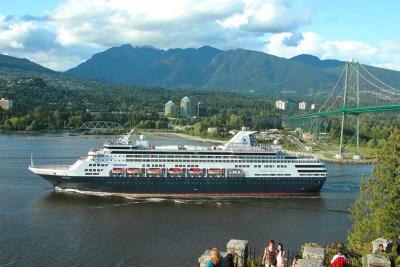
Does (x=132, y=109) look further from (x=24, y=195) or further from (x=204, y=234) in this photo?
(x=204, y=234)

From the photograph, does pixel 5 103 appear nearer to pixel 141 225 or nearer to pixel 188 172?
pixel 188 172

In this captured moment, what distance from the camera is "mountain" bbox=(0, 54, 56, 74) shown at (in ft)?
523

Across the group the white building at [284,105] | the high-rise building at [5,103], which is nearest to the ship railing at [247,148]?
the high-rise building at [5,103]

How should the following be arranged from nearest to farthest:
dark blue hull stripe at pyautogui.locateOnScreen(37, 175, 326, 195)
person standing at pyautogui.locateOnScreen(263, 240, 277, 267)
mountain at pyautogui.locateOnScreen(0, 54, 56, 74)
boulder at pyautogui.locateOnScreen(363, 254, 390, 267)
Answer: boulder at pyautogui.locateOnScreen(363, 254, 390, 267) → person standing at pyautogui.locateOnScreen(263, 240, 277, 267) → dark blue hull stripe at pyautogui.locateOnScreen(37, 175, 326, 195) → mountain at pyautogui.locateOnScreen(0, 54, 56, 74)

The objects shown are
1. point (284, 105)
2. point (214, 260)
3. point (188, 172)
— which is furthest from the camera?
point (284, 105)

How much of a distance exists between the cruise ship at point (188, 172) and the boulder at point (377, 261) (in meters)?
17.1

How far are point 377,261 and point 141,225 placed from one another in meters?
12.5

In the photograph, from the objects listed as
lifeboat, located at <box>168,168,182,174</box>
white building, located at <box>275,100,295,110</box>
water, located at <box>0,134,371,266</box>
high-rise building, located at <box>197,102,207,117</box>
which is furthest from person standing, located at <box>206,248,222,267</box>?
white building, located at <box>275,100,295,110</box>

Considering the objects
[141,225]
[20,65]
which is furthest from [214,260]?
[20,65]

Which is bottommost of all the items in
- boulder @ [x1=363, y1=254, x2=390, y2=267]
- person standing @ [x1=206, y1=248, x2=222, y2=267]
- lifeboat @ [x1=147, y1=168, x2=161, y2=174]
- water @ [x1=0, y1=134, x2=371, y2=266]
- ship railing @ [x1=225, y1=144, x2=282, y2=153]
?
water @ [x1=0, y1=134, x2=371, y2=266]

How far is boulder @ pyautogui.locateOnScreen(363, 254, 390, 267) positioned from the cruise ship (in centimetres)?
1709

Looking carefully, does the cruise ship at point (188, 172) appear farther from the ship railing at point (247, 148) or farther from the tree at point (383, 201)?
the tree at point (383, 201)

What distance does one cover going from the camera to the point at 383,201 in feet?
34.4

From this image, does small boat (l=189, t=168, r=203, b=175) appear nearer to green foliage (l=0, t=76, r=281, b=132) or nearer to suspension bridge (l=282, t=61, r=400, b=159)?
suspension bridge (l=282, t=61, r=400, b=159)
